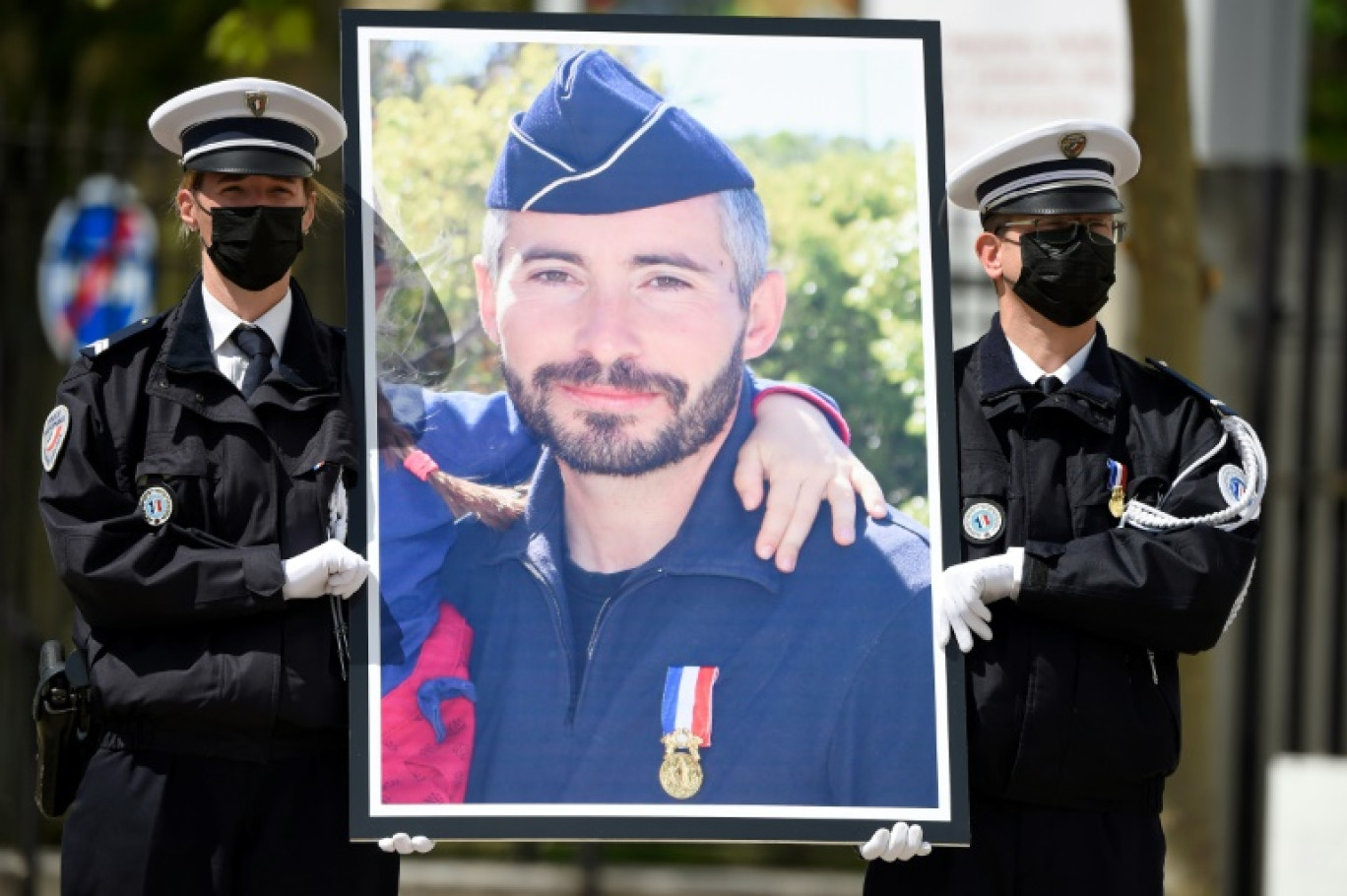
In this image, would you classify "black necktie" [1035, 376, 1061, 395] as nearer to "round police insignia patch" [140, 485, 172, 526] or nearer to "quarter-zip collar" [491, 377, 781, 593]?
"quarter-zip collar" [491, 377, 781, 593]

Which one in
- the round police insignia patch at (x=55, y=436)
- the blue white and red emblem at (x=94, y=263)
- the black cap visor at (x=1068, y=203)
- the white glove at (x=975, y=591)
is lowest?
the white glove at (x=975, y=591)

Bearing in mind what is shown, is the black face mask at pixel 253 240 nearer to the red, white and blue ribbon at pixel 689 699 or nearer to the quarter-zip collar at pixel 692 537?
the quarter-zip collar at pixel 692 537

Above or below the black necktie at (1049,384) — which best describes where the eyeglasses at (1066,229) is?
above

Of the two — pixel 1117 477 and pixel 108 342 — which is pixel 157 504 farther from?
pixel 1117 477

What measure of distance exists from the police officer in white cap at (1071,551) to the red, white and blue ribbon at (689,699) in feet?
1.62

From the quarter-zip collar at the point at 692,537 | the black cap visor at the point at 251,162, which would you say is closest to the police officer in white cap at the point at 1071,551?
the quarter-zip collar at the point at 692,537

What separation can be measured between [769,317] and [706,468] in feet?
1.15

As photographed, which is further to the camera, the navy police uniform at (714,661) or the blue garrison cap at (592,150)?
the blue garrison cap at (592,150)

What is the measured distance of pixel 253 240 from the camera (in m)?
4.29

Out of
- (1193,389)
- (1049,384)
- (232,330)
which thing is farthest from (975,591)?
(232,330)

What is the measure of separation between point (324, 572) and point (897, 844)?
126cm

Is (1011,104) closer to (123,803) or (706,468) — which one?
(706,468)

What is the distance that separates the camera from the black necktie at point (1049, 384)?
4.41 metres

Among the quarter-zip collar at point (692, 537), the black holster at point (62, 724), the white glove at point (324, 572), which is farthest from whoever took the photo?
the quarter-zip collar at point (692, 537)
